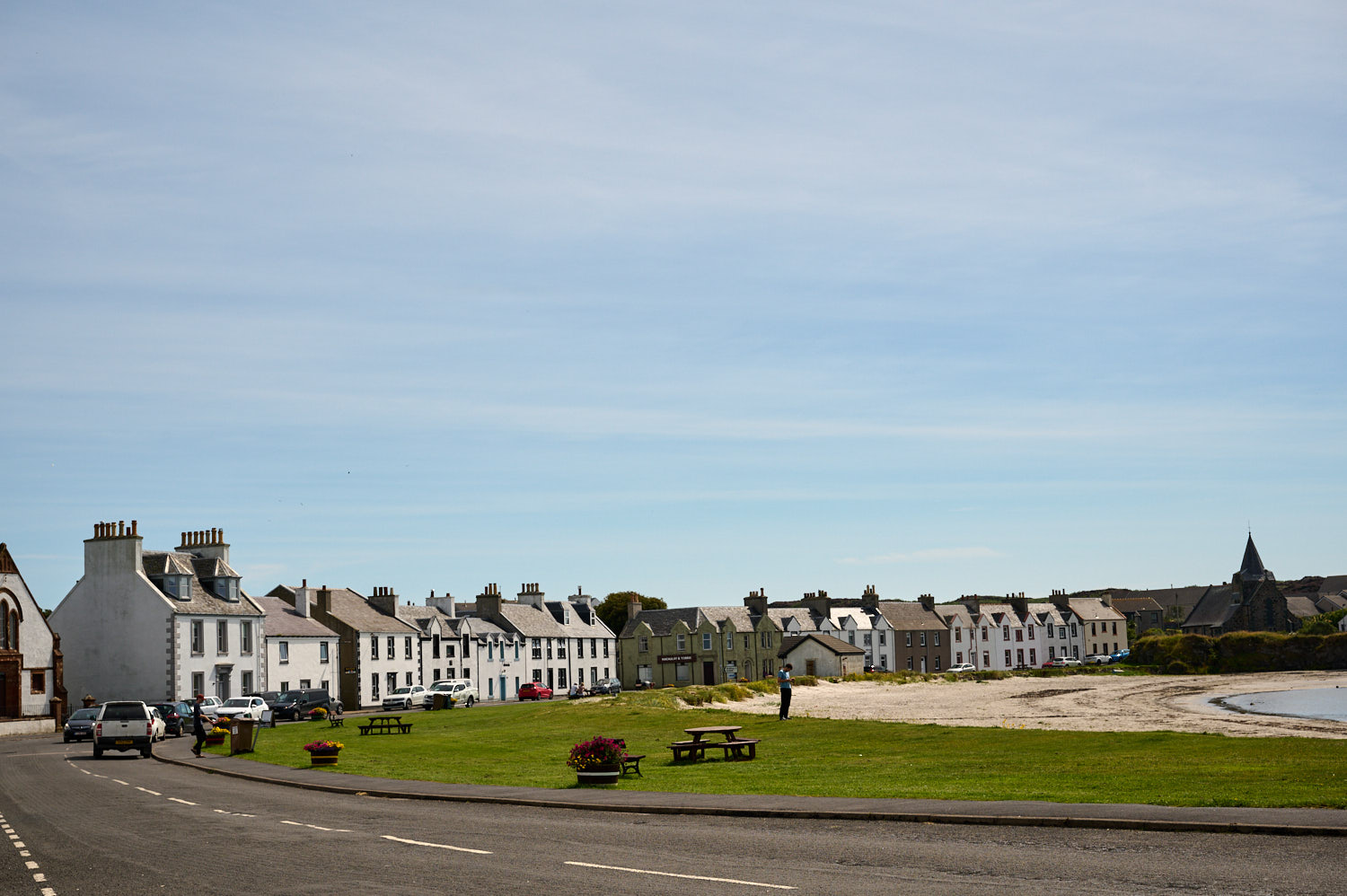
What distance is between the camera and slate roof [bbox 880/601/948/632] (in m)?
140

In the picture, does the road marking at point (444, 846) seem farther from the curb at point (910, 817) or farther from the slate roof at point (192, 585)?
the slate roof at point (192, 585)

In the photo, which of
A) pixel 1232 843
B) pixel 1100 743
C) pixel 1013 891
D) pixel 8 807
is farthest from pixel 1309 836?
pixel 8 807

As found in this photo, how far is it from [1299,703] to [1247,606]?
325 feet

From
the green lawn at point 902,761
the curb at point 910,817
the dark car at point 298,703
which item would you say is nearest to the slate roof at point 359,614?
the dark car at point 298,703

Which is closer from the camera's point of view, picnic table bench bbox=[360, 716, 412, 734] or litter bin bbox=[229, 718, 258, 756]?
litter bin bbox=[229, 718, 258, 756]

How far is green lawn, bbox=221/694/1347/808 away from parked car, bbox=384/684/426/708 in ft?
86.2

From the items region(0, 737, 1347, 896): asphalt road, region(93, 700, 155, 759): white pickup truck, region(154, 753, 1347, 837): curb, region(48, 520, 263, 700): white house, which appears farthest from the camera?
region(48, 520, 263, 700): white house

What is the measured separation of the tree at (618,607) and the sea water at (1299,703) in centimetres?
7862

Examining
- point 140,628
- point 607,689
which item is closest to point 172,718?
point 140,628

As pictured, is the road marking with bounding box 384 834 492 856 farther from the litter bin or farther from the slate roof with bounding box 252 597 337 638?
the slate roof with bounding box 252 597 337 638

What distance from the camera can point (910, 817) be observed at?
18.7 metres

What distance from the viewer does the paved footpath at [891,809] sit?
16344 millimetres

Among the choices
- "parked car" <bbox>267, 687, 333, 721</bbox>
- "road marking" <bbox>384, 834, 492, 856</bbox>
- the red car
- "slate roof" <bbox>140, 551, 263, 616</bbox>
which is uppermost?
"slate roof" <bbox>140, 551, 263, 616</bbox>

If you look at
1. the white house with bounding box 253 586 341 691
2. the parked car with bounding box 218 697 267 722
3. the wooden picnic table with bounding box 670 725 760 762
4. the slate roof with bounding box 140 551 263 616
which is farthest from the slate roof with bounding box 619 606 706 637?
the wooden picnic table with bounding box 670 725 760 762
